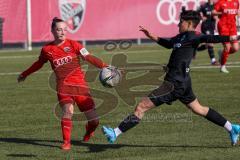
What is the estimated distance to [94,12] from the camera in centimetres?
3622

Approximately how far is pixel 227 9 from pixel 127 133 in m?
11.5

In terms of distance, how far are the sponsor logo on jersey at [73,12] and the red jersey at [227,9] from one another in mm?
14247

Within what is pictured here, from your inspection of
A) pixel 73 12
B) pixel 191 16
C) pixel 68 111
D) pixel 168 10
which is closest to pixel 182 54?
pixel 191 16

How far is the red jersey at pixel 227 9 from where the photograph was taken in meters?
22.0

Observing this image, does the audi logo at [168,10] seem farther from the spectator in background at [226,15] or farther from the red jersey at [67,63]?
the red jersey at [67,63]

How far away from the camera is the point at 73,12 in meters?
35.4

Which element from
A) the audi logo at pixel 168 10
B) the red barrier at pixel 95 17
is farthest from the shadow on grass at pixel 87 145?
the audi logo at pixel 168 10

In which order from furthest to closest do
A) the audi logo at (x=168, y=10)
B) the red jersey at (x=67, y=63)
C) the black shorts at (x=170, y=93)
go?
the audi logo at (x=168, y=10) → the red jersey at (x=67, y=63) → the black shorts at (x=170, y=93)

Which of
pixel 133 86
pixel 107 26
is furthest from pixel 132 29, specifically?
pixel 133 86

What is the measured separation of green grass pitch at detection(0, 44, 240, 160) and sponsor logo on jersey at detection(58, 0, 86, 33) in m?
15.6

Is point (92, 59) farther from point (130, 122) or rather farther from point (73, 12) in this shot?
point (73, 12)

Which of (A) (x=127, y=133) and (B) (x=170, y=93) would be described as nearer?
(B) (x=170, y=93)

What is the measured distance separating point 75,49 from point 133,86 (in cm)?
837

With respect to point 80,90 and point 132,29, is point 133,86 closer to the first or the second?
point 80,90
